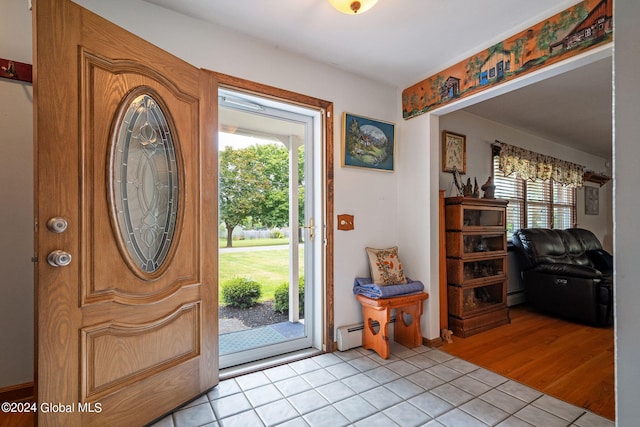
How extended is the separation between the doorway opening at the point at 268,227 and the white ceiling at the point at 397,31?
0.48m

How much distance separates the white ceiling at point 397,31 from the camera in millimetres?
1862

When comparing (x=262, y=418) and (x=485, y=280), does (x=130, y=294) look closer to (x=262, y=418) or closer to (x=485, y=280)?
(x=262, y=418)

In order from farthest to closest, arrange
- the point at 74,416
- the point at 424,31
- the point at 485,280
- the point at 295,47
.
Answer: the point at 485,280, the point at 295,47, the point at 424,31, the point at 74,416

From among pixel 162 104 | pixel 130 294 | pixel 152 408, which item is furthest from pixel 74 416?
pixel 162 104

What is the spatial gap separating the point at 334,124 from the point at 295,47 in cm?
67

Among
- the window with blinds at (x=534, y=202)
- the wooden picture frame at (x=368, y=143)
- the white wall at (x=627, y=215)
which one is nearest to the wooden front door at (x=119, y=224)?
the wooden picture frame at (x=368, y=143)

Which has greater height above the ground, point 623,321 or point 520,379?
point 623,321

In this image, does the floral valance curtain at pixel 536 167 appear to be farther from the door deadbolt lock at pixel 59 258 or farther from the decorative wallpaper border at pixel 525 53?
the door deadbolt lock at pixel 59 258

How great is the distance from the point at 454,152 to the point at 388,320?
218 cm

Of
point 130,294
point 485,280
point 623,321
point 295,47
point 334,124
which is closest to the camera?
point 623,321

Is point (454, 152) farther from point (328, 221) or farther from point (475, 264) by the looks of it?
point (328, 221)

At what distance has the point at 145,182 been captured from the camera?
5.51 feet

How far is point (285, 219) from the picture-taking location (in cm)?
263

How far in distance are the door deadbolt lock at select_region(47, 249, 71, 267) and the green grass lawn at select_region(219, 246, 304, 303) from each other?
3.60 ft
